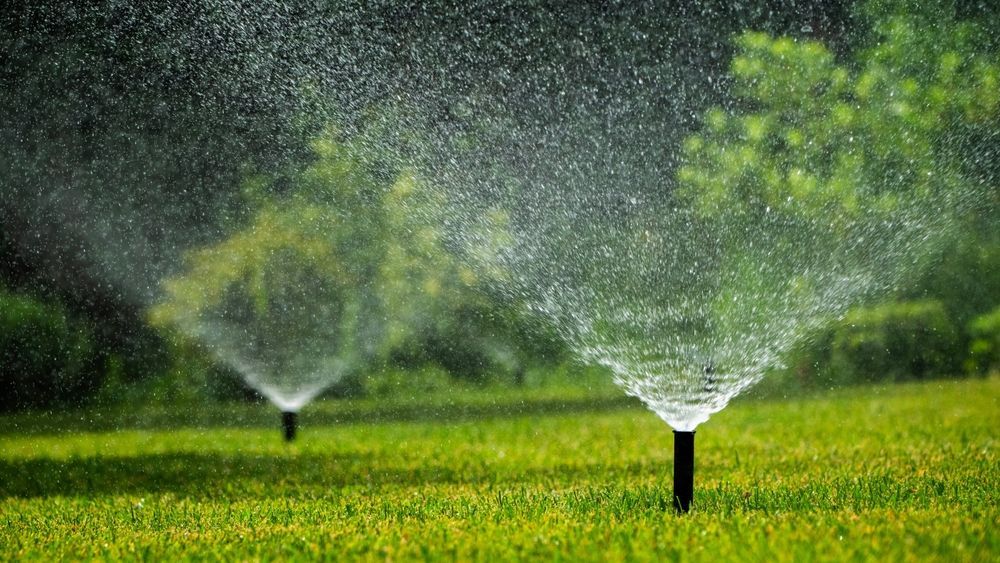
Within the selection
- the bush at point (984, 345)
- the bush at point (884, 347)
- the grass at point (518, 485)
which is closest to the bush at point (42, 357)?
the grass at point (518, 485)

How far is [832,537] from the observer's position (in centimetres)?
388

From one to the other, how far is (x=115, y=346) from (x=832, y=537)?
10.9m

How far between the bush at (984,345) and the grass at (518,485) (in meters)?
1.55

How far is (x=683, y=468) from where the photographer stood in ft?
14.6

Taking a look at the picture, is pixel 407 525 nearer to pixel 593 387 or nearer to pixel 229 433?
pixel 229 433

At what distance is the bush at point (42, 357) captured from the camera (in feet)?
39.6

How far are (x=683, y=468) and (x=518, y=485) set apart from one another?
78.8 inches

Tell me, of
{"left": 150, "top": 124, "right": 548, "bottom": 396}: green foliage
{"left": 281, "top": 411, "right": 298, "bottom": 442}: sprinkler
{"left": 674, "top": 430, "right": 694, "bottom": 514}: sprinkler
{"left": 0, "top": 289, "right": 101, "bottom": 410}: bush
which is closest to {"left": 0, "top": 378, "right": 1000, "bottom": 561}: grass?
{"left": 674, "top": 430, "right": 694, "bottom": 514}: sprinkler

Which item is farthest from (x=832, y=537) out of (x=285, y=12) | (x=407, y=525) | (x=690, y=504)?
(x=285, y=12)

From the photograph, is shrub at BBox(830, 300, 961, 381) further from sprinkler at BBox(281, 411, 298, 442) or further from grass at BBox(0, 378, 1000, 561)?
sprinkler at BBox(281, 411, 298, 442)

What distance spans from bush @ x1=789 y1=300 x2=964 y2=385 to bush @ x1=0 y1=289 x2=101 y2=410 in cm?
954

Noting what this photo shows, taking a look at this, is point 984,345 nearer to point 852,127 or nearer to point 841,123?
point 852,127

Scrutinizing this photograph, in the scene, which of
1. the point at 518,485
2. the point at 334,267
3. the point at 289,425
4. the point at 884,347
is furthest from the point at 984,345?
the point at 518,485

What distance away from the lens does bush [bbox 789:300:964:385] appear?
13.6 m
